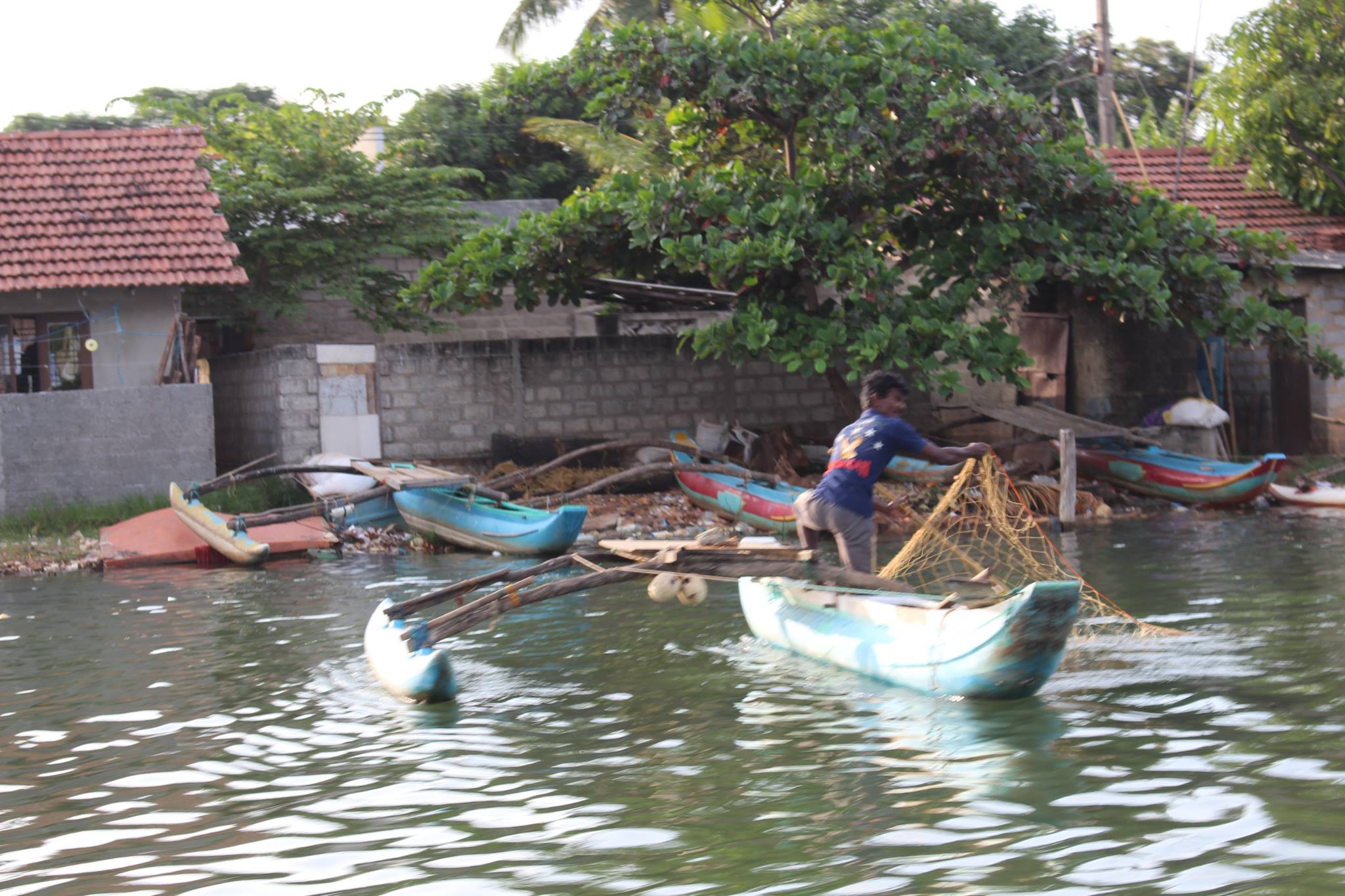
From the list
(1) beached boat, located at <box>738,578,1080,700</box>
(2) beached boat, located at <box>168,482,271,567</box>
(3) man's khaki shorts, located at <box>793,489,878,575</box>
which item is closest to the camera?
(1) beached boat, located at <box>738,578,1080,700</box>

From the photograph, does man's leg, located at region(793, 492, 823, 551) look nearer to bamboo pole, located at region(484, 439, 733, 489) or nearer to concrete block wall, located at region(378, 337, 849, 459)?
bamboo pole, located at region(484, 439, 733, 489)

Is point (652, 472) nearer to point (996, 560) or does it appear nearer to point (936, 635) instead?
point (996, 560)

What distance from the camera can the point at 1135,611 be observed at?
393 inches

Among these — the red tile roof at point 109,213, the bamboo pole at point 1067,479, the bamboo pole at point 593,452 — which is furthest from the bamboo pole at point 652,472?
the red tile roof at point 109,213

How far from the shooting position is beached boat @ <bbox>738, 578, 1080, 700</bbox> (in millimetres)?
6805

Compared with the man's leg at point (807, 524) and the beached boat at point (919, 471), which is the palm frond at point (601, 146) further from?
the man's leg at point (807, 524)

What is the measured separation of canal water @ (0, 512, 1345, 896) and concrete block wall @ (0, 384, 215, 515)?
20.4 feet

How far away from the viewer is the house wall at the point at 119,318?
17.2 metres

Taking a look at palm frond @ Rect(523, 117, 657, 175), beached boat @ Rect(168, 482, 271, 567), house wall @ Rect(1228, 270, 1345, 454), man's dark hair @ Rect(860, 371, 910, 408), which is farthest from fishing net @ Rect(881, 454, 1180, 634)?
palm frond @ Rect(523, 117, 657, 175)

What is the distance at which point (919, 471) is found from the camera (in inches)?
672

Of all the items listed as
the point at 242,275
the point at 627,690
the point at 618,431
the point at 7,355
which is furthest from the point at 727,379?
the point at 627,690

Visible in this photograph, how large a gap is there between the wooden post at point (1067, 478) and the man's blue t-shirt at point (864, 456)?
6894 mm

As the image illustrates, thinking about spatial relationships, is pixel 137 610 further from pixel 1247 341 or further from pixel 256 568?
pixel 1247 341

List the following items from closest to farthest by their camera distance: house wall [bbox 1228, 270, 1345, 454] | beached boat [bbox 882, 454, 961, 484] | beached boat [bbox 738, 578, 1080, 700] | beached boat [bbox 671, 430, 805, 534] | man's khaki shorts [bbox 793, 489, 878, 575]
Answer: beached boat [bbox 738, 578, 1080, 700]
man's khaki shorts [bbox 793, 489, 878, 575]
beached boat [bbox 671, 430, 805, 534]
beached boat [bbox 882, 454, 961, 484]
house wall [bbox 1228, 270, 1345, 454]
